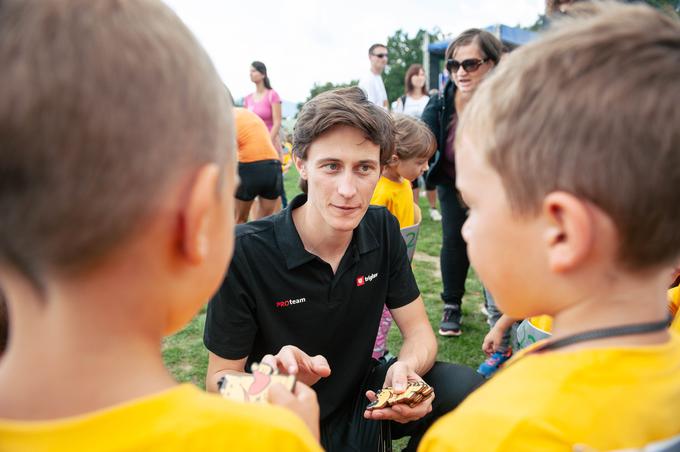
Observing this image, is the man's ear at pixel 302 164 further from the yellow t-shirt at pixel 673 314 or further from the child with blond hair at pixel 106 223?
the child with blond hair at pixel 106 223

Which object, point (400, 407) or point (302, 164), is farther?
point (302, 164)

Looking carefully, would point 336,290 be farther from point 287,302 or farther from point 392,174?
point 392,174

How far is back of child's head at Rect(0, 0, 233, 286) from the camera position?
2.16 feet

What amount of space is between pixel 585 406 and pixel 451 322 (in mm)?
3488

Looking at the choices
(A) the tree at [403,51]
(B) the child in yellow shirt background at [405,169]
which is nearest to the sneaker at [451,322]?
(B) the child in yellow shirt background at [405,169]

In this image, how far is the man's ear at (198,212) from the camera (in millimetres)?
774

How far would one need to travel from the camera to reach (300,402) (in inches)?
40.9

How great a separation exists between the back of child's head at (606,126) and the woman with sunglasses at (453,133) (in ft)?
9.55

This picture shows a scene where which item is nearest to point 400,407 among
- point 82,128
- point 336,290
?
point 336,290

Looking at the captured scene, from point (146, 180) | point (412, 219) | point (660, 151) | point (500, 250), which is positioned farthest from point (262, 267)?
point (412, 219)

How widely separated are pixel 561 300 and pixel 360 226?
56.1 inches

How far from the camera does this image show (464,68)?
3828 mm

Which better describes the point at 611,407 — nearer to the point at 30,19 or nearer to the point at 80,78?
the point at 80,78

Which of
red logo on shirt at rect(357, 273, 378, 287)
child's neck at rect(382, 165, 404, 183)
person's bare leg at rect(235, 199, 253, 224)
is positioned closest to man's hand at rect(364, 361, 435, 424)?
red logo on shirt at rect(357, 273, 378, 287)
